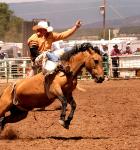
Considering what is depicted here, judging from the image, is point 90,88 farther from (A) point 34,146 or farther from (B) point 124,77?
(A) point 34,146

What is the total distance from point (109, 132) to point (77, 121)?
168 cm

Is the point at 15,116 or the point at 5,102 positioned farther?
the point at 15,116

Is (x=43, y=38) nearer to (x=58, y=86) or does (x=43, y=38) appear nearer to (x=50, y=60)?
(x=50, y=60)

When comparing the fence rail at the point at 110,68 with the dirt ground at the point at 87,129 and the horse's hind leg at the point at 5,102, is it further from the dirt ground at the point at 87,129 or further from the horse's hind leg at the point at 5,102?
the horse's hind leg at the point at 5,102

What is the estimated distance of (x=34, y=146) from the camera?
9.21 metres

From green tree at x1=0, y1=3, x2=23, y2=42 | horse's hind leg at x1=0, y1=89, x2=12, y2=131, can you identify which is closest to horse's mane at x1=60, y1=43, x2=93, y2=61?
horse's hind leg at x1=0, y1=89, x2=12, y2=131

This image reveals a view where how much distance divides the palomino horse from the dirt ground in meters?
0.54

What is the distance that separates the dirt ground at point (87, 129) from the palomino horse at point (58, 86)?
539 millimetres

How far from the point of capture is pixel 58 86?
10.0 metres

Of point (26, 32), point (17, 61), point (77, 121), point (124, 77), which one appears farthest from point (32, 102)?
point (26, 32)

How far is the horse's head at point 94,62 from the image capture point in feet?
33.1

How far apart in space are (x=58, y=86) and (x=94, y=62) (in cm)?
69

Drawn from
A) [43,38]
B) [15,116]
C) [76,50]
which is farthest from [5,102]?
[76,50]

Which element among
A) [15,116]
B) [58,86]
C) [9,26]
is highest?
[58,86]
